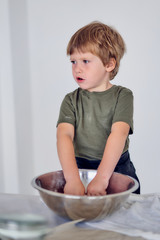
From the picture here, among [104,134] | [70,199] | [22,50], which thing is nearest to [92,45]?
[104,134]

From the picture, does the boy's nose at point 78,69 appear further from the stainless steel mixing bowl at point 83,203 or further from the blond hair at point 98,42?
the stainless steel mixing bowl at point 83,203

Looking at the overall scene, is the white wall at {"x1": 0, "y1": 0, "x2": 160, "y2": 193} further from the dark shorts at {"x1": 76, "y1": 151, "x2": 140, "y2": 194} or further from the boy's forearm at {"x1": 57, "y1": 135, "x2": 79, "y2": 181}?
the boy's forearm at {"x1": 57, "y1": 135, "x2": 79, "y2": 181}

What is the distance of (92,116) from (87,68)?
0.49 ft

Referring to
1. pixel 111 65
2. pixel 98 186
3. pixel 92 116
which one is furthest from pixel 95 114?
pixel 98 186

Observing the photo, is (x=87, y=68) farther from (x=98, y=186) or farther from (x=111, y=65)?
(x=98, y=186)

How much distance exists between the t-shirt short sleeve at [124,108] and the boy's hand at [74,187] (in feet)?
0.66

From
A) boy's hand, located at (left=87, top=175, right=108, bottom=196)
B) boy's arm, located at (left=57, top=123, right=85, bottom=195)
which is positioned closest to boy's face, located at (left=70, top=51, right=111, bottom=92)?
boy's arm, located at (left=57, top=123, right=85, bottom=195)

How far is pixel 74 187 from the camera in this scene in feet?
2.02

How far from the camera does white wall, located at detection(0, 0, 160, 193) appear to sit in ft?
3.56

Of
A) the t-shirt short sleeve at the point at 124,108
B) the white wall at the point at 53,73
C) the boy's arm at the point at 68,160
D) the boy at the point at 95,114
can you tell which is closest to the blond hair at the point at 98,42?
the boy at the point at 95,114

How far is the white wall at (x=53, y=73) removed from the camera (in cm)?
108

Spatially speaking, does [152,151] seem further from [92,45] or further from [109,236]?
[109,236]

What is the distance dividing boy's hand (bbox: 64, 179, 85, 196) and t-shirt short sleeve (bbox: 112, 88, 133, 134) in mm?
201

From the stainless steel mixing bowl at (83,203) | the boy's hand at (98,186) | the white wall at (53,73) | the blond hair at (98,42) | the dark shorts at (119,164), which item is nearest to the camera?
the stainless steel mixing bowl at (83,203)
